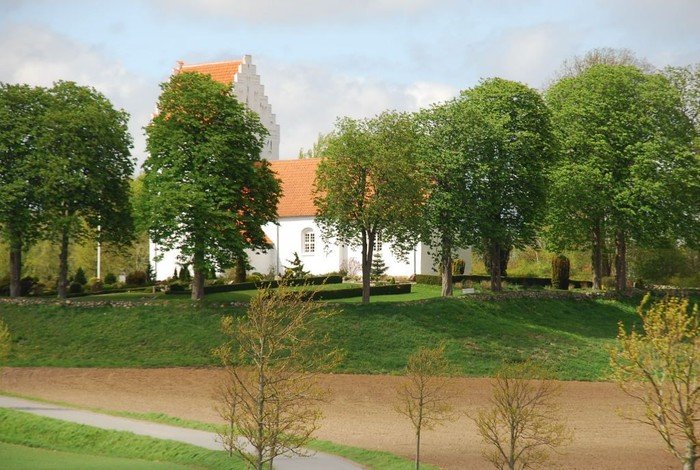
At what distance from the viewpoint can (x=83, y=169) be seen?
185ft

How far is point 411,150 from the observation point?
185 feet

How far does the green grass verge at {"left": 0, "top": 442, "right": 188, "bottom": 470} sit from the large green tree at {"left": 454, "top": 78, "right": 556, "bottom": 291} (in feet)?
108

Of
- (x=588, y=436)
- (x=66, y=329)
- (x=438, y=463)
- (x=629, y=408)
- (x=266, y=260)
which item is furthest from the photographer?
(x=266, y=260)

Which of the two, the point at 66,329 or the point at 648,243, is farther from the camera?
the point at 648,243

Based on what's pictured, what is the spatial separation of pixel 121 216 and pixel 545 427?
31.6 m

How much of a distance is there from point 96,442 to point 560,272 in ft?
151

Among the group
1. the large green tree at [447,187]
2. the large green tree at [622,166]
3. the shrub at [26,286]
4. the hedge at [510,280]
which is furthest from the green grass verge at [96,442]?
the hedge at [510,280]

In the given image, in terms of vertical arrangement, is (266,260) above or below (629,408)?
above

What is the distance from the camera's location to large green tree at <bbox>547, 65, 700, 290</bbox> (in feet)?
208

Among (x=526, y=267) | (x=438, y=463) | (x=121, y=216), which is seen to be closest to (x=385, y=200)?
(x=121, y=216)

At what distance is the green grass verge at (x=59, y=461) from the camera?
2800cm

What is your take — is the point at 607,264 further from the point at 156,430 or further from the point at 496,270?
the point at 156,430

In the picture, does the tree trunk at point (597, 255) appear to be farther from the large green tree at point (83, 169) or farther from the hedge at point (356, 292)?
the large green tree at point (83, 169)

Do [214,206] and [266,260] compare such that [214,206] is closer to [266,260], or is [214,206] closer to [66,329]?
[66,329]
